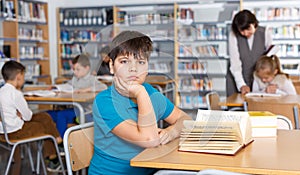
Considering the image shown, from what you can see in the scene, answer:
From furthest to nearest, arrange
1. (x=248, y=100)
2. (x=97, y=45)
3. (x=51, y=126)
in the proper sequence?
(x=51, y=126)
(x=248, y=100)
(x=97, y=45)

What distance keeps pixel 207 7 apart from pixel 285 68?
5.04 feet

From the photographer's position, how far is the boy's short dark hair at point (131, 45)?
1.47m

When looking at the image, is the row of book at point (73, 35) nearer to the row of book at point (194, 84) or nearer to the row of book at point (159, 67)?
the row of book at point (159, 67)

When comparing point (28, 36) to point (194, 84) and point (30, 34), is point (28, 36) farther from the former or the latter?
point (194, 84)

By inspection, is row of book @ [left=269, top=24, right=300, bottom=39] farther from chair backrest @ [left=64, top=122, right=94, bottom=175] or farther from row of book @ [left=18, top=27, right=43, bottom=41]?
chair backrest @ [left=64, top=122, right=94, bottom=175]

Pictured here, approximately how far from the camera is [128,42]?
1.48m

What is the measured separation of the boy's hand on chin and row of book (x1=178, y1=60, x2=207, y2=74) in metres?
0.17

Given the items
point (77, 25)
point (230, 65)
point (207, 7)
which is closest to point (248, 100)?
point (230, 65)

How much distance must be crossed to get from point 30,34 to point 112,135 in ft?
19.2

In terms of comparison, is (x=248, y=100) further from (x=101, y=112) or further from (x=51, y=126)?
(x=101, y=112)

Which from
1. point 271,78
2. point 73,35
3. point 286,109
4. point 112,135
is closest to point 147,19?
point 112,135

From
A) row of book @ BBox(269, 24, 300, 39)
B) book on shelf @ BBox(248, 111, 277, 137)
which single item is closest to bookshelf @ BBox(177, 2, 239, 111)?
book on shelf @ BBox(248, 111, 277, 137)

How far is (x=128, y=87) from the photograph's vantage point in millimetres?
1524

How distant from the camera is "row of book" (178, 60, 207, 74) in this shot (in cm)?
149
